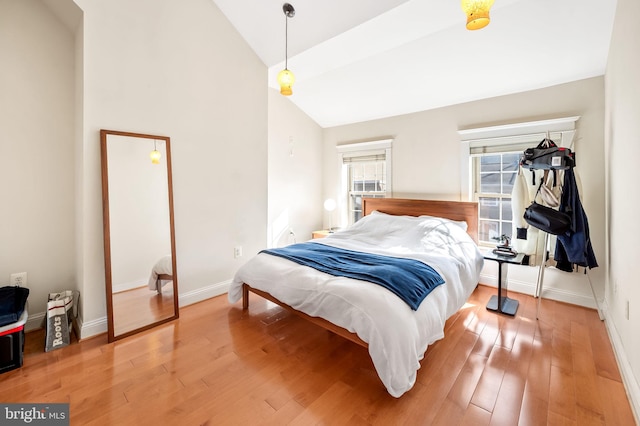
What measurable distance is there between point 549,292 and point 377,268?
7.42 ft

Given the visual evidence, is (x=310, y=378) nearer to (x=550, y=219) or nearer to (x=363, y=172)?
(x=550, y=219)

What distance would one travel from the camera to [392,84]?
3.58 metres

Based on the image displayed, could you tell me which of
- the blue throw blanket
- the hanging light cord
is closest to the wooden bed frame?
the blue throw blanket

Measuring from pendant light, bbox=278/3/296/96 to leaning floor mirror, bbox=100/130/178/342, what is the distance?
1.18m

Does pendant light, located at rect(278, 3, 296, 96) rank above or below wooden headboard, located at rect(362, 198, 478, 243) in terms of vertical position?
above

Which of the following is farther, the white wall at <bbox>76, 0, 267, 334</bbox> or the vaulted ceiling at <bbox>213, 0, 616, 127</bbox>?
the vaulted ceiling at <bbox>213, 0, 616, 127</bbox>

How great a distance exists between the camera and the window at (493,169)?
10.5ft

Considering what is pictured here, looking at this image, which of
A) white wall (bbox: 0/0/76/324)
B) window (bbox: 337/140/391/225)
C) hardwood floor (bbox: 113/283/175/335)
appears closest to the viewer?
white wall (bbox: 0/0/76/324)

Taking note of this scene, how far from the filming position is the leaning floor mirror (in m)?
2.28

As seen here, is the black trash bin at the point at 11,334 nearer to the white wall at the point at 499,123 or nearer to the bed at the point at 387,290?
the bed at the point at 387,290

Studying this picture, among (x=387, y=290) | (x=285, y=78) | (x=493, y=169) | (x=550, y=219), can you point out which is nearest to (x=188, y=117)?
(x=285, y=78)

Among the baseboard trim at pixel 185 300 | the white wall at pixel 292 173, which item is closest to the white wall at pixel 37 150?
the baseboard trim at pixel 185 300

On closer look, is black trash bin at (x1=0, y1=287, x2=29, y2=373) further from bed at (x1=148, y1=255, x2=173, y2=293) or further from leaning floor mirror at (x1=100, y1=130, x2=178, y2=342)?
bed at (x1=148, y1=255, x2=173, y2=293)

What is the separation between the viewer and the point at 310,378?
1.81 m
